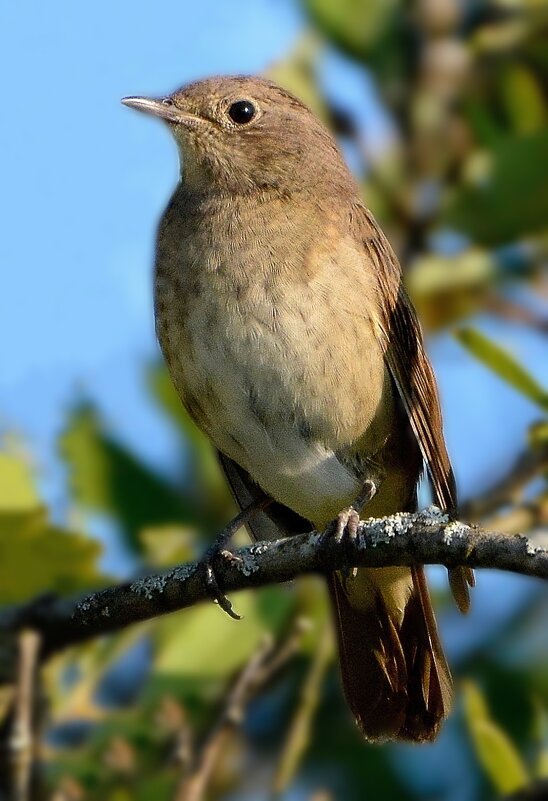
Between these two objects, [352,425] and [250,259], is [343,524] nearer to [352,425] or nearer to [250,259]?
[352,425]

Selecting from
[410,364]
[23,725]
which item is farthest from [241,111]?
[23,725]

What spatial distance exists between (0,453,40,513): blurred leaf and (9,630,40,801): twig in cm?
53

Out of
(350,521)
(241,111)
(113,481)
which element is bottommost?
(350,521)

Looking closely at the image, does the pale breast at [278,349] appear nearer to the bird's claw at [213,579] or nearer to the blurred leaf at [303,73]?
the bird's claw at [213,579]

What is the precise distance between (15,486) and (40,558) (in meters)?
0.22

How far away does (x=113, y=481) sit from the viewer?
188 inches

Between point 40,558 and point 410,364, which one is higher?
point 410,364

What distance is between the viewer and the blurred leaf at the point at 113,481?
4762mm

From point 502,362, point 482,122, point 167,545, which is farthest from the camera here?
point 482,122

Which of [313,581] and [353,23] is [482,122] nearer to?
[353,23]

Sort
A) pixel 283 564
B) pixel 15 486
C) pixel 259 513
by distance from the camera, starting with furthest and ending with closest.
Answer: pixel 259 513 → pixel 15 486 → pixel 283 564

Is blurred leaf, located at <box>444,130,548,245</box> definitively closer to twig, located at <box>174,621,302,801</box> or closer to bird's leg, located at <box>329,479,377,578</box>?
bird's leg, located at <box>329,479,377,578</box>

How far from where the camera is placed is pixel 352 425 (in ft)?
13.7

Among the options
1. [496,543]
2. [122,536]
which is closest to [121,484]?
[122,536]
